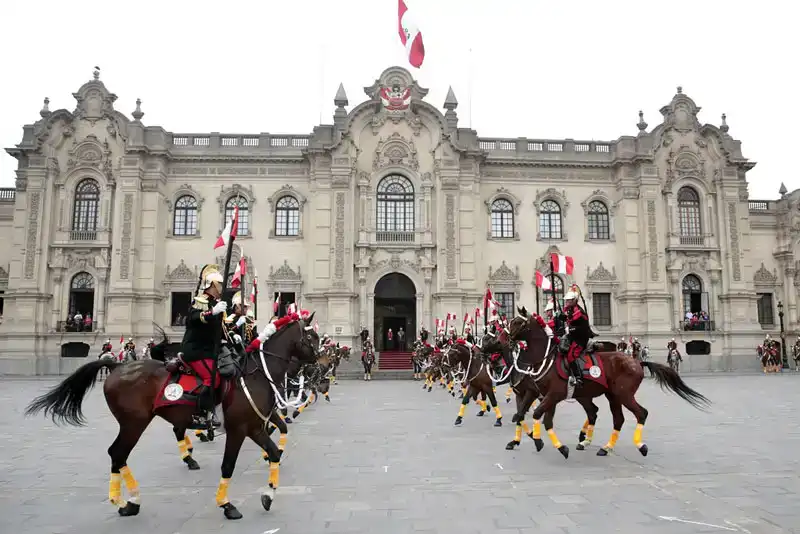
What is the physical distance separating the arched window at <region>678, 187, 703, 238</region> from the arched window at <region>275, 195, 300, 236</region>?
2311 cm

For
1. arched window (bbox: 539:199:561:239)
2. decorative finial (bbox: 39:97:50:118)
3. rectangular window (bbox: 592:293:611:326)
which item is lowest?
rectangular window (bbox: 592:293:611:326)

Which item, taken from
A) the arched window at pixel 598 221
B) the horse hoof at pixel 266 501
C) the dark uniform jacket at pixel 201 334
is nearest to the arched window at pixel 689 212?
the arched window at pixel 598 221

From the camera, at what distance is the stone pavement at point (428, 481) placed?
6555mm

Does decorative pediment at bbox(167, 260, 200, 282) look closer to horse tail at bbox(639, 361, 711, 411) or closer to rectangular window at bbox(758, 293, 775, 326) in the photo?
horse tail at bbox(639, 361, 711, 411)

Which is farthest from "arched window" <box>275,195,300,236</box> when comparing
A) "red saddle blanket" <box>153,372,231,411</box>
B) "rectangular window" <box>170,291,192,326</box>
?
"red saddle blanket" <box>153,372,231,411</box>

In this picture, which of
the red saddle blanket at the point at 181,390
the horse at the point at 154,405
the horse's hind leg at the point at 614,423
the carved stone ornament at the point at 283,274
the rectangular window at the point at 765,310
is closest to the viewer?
the horse at the point at 154,405

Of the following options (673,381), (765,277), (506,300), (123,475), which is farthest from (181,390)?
(765,277)

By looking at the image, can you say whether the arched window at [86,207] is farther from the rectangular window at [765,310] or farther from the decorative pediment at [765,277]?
the rectangular window at [765,310]

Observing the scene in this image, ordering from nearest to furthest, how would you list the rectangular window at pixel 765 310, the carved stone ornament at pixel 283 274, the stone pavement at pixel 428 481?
the stone pavement at pixel 428 481
the carved stone ornament at pixel 283 274
the rectangular window at pixel 765 310

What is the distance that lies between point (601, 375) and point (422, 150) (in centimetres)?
2611

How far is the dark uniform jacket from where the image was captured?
7.58 metres

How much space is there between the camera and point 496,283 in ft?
115

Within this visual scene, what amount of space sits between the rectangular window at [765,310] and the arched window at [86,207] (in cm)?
4047

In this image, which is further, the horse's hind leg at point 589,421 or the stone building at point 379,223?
the stone building at point 379,223
